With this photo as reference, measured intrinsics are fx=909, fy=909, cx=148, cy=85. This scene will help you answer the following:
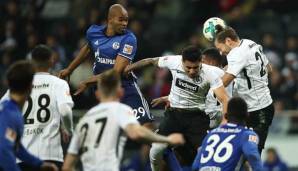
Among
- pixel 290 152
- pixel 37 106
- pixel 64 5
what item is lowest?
pixel 290 152

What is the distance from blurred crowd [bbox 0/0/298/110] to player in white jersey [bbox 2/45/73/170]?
7.73 meters

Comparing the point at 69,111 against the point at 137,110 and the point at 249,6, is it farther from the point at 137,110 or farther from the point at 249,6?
the point at 249,6

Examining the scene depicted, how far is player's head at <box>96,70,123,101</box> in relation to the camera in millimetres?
8742

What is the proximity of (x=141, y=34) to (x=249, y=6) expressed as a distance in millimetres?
3846

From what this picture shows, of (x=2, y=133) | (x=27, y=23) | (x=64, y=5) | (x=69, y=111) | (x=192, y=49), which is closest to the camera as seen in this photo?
(x=2, y=133)

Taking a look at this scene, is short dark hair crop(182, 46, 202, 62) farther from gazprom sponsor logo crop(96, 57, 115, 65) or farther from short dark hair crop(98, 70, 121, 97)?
short dark hair crop(98, 70, 121, 97)

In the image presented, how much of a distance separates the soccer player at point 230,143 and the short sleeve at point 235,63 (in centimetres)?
205

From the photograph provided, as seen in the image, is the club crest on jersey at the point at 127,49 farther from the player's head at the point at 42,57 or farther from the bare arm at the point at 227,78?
the player's head at the point at 42,57

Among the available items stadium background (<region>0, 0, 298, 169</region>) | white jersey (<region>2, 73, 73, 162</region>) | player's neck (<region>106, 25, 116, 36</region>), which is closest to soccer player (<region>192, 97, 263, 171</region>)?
white jersey (<region>2, 73, 73, 162</region>)

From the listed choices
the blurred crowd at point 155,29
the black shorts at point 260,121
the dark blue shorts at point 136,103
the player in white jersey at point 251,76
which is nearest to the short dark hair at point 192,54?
the player in white jersey at point 251,76

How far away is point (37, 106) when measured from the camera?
10477mm

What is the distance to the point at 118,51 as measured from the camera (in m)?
12.3

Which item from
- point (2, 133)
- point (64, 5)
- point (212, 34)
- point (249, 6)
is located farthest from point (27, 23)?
point (2, 133)

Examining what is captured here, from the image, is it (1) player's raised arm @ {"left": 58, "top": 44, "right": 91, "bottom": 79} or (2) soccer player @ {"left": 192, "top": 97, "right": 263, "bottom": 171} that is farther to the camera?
(1) player's raised arm @ {"left": 58, "top": 44, "right": 91, "bottom": 79}
